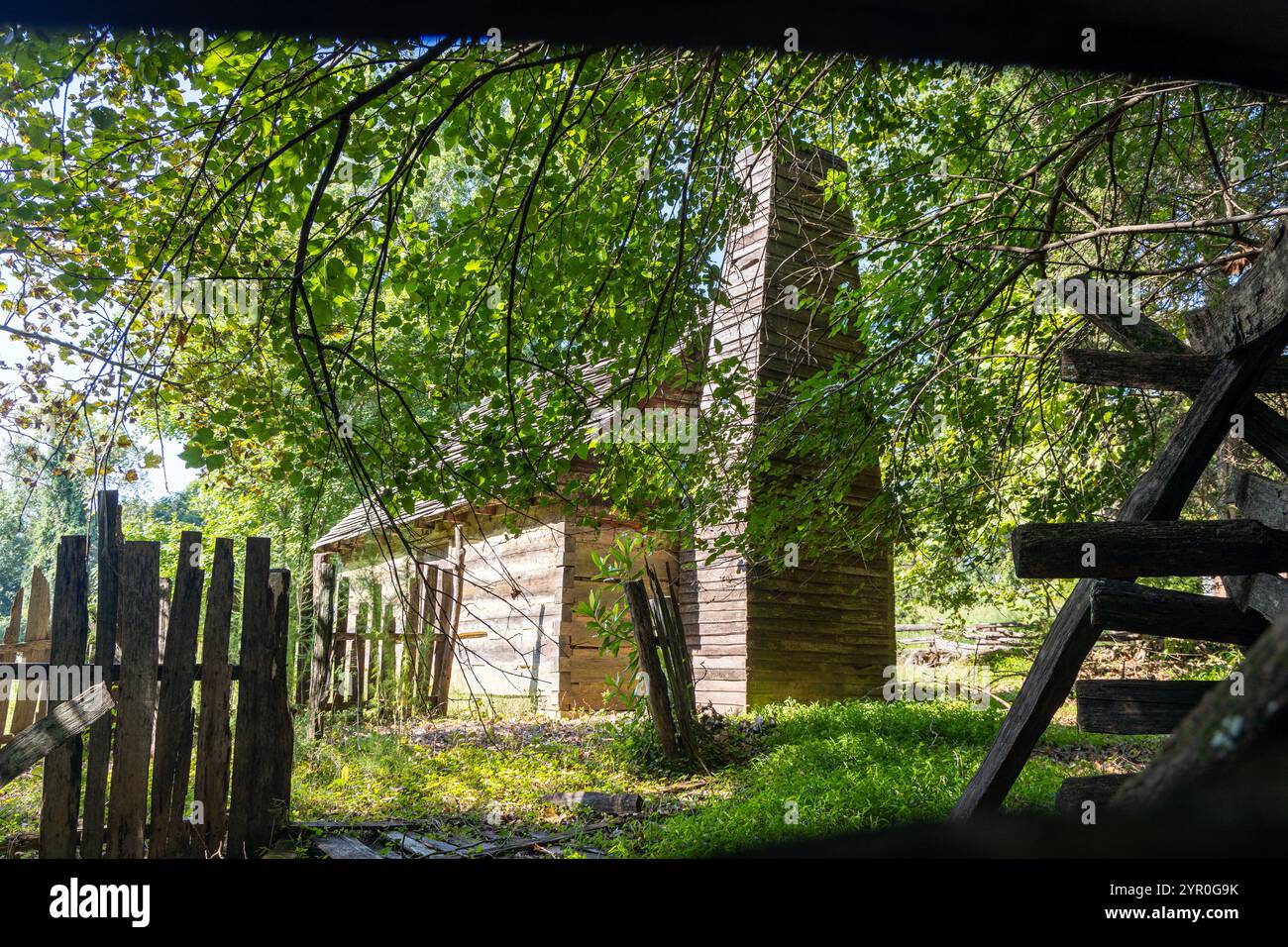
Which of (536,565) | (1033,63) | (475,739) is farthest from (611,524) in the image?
(1033,63)

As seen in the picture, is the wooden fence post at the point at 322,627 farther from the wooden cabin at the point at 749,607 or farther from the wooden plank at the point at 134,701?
the wooden plank at the point at 134,701

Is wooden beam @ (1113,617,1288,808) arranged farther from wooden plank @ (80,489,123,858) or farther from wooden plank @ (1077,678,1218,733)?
wooden plank @ (80,489,123,858)

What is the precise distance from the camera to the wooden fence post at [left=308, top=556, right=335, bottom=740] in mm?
9758

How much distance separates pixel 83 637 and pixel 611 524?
24.7ft

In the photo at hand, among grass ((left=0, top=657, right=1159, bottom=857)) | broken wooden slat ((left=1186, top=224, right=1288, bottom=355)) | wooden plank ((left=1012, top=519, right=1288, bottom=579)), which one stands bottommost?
grass ((left=0, top=657, right=1159, bottom=857))

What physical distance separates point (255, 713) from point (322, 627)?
5298 millimetres

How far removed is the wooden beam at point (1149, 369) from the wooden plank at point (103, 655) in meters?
4.91

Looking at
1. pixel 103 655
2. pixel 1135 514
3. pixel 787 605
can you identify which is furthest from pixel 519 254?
pixel 787 605

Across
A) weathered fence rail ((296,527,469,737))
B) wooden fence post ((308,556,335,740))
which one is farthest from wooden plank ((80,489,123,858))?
weathered fence rail ((296,527,469,737))

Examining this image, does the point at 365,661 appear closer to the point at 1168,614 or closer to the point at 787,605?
the point at 787,605

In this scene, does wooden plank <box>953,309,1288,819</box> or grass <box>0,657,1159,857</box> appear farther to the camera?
grass <box>0,657,1159,857</box>

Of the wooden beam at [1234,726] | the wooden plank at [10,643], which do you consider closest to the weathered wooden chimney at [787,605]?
the wooden plank at [10,643]

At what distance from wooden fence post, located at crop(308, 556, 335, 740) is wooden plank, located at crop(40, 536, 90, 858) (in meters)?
5.05
